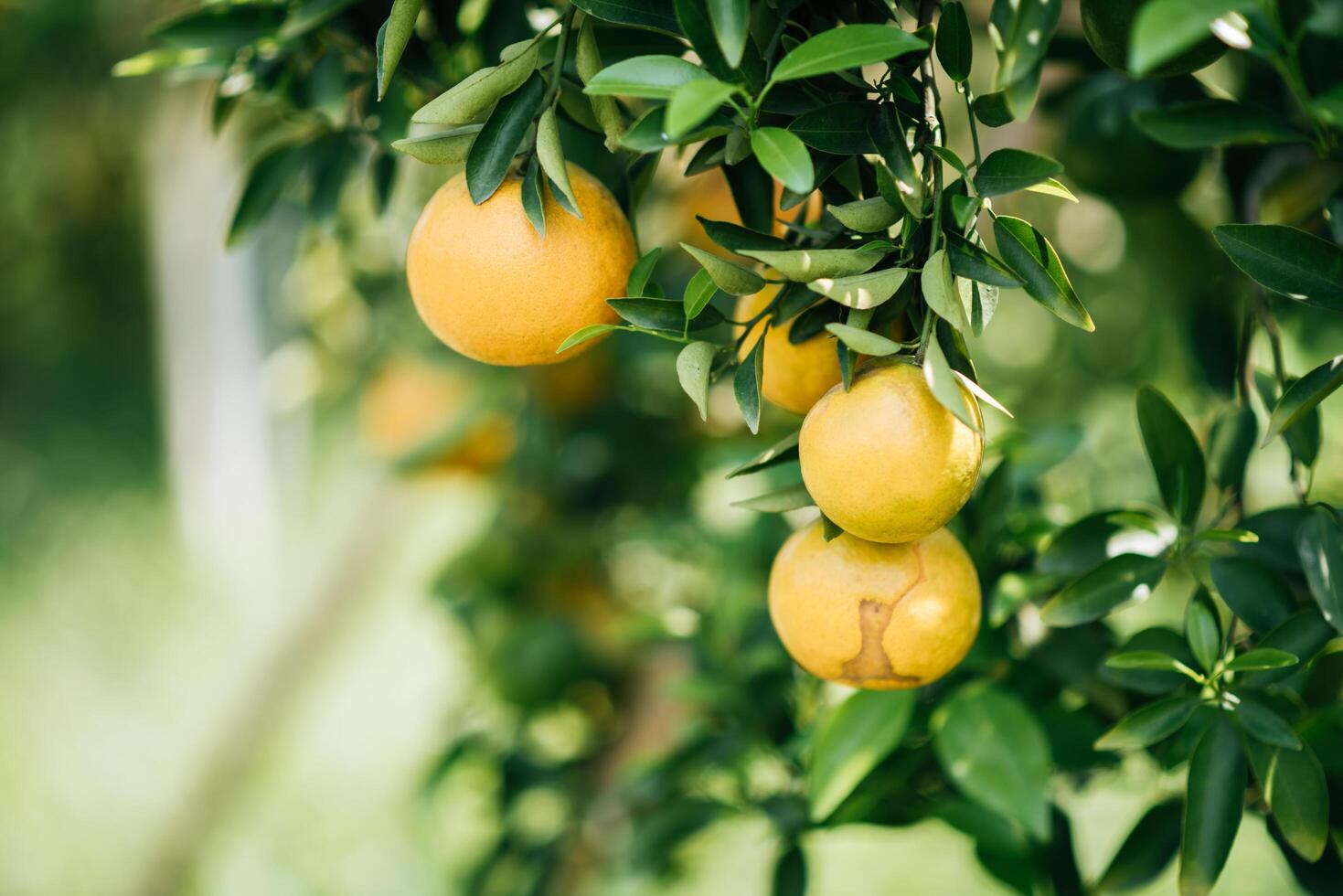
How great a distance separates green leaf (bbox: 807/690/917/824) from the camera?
1.95ft

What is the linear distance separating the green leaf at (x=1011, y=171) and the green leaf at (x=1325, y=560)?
9.4 inches

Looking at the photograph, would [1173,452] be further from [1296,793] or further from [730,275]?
[730,275]

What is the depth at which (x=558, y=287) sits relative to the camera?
462mm

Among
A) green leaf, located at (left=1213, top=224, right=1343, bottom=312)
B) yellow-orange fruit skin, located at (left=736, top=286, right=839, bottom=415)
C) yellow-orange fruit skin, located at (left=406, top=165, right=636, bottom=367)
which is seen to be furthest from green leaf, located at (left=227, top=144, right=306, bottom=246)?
green leaf, located at (left=1213, top=224, right=1343, bottom=312)

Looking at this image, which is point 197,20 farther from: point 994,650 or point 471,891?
point 471,891

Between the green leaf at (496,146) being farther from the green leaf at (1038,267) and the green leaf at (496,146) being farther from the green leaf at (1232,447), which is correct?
the green leaf at (1232,447)

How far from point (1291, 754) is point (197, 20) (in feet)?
2.40

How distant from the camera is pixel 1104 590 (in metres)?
0.53

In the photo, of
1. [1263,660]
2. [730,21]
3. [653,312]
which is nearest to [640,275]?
[653,312]

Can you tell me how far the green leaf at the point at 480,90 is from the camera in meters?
0.44

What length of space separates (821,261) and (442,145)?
18 centimetres

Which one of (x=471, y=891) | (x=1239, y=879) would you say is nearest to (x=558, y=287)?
(x=471, y=891)

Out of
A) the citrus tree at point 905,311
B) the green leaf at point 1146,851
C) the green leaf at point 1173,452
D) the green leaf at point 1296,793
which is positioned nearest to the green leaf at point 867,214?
the citrus tree at point 905,311

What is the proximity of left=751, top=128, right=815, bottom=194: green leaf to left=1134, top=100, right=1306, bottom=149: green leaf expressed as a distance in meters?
0.13
